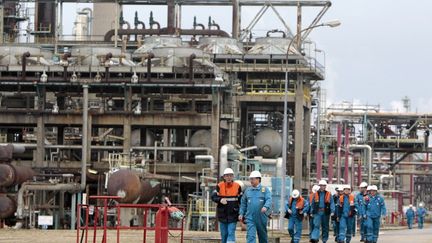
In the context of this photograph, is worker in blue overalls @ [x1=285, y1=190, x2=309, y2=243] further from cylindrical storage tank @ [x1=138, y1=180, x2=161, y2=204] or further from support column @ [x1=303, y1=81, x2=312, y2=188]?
support column @ [x1=303, y1=81, x2=312, y2=188]

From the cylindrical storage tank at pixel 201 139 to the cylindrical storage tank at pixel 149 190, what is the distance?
10.4m

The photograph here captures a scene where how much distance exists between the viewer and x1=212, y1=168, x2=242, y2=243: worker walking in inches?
849

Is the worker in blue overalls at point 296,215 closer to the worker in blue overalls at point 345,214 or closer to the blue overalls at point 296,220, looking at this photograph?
the blue overalls at point 296,220

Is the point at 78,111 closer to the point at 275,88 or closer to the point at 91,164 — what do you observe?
the point at 91,164

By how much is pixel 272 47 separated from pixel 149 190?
24639 mm

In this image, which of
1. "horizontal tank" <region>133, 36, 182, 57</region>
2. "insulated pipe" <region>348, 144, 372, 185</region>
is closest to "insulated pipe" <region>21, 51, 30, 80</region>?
"horizontal tank" <region>133, 36, 182, 57</region>

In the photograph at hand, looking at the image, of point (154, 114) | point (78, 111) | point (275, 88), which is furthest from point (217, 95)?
point (275, 88)

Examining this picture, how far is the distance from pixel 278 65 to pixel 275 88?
3175 millimetres

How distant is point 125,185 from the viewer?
5159cm

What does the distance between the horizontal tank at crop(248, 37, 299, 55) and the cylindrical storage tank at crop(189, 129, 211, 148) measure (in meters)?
10.1

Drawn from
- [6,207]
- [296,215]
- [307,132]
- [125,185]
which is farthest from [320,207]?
[307,132]

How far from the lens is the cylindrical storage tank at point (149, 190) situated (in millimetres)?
52894

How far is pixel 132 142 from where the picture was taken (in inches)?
2638

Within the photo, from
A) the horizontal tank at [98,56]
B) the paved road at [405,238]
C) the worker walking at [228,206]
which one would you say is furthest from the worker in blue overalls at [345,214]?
the horizontal tank at [98,56]
